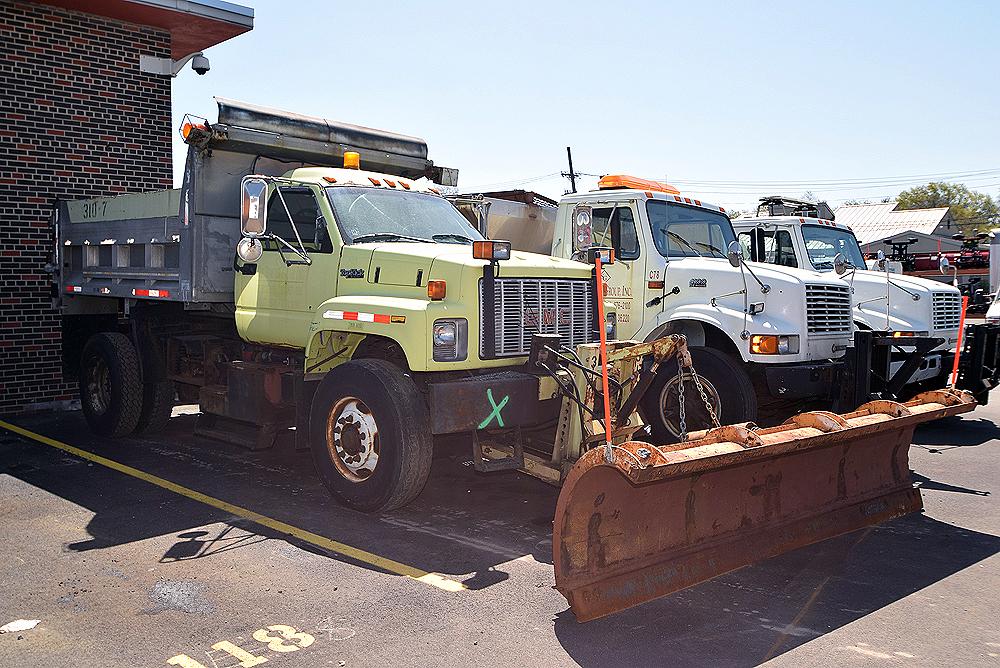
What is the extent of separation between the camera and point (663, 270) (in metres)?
9.14

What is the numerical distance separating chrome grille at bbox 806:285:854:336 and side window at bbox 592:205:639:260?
1.77m

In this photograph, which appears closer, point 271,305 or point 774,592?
point 774,592

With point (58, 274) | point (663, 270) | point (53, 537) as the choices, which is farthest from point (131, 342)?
point (663, 270)

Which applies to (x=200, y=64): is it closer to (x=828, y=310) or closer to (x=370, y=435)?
(x=370, y=435)

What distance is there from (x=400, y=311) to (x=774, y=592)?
312cm

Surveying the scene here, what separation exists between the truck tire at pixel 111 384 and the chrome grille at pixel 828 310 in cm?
686

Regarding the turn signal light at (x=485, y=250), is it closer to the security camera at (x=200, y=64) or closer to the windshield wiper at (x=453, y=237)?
the windshield wiper at (x=453, y=237)

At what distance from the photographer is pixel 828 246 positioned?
1128 centimetres

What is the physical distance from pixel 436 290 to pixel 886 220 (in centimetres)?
5773

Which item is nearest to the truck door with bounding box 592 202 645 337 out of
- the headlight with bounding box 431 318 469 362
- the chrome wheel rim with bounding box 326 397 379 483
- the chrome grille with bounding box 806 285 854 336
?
the chrome grille with bounding box 806 285 854 336

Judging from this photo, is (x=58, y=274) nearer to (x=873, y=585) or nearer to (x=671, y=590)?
(x=671, y=590)

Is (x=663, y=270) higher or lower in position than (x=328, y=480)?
higher

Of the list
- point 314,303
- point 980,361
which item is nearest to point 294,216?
point 314,303

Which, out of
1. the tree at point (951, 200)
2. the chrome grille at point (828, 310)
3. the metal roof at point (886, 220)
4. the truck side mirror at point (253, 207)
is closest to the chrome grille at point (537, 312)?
the truck side mirror at point (253, 207)
